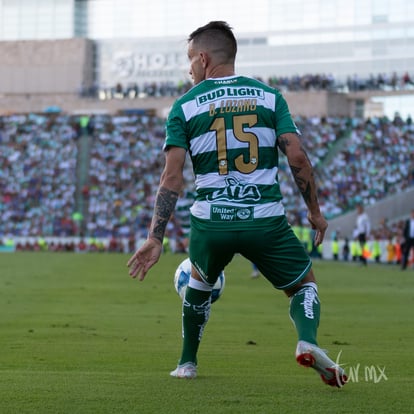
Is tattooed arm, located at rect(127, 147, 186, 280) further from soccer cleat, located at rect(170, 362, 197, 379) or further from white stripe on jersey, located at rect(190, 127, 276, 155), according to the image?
soccer cleat, located at rect(170, 362, 197, 379)

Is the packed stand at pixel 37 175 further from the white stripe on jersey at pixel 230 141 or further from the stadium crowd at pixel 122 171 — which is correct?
the white stripe on jersey at pixel 230 141

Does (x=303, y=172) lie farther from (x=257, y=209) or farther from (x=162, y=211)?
(x=162, y=211)

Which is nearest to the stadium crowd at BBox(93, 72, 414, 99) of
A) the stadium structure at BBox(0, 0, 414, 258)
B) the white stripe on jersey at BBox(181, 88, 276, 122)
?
the stadium structure at BBox(0, 0, 414, 258)

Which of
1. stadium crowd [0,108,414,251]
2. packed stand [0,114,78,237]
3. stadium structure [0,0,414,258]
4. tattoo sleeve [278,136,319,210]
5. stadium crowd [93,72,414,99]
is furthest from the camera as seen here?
stadium structure [0,0,414,258]

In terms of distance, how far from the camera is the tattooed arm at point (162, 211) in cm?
651

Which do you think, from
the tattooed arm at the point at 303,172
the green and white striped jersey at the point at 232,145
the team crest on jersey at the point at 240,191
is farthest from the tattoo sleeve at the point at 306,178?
the team crest on jersey at the point at 240,191

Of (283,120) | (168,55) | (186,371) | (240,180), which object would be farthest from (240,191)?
(168,55)

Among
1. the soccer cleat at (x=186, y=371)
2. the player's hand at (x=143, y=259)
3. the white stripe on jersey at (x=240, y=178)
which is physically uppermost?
the white stripe on jersey at (x=240, y=178)

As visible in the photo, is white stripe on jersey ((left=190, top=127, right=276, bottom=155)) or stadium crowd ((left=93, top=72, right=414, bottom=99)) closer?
white stripe on jersey ((left=190, top=127, right=276, bottom=155))

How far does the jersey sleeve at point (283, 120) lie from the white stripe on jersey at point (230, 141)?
7cm

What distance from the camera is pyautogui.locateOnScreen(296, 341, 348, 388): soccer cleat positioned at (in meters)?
6.29

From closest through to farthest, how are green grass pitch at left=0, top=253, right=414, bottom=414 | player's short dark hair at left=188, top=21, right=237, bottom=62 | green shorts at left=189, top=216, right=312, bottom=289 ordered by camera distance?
green grass pitch at left=0, top=253, right=414, bottom=414, green shorts at left=189, top=216, right=312, bottom=289, player's short dark hair at left=188, top=21, right=237, bottom=62

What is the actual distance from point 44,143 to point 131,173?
7164mm

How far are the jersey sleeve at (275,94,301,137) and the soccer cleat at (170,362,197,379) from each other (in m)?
1.76
